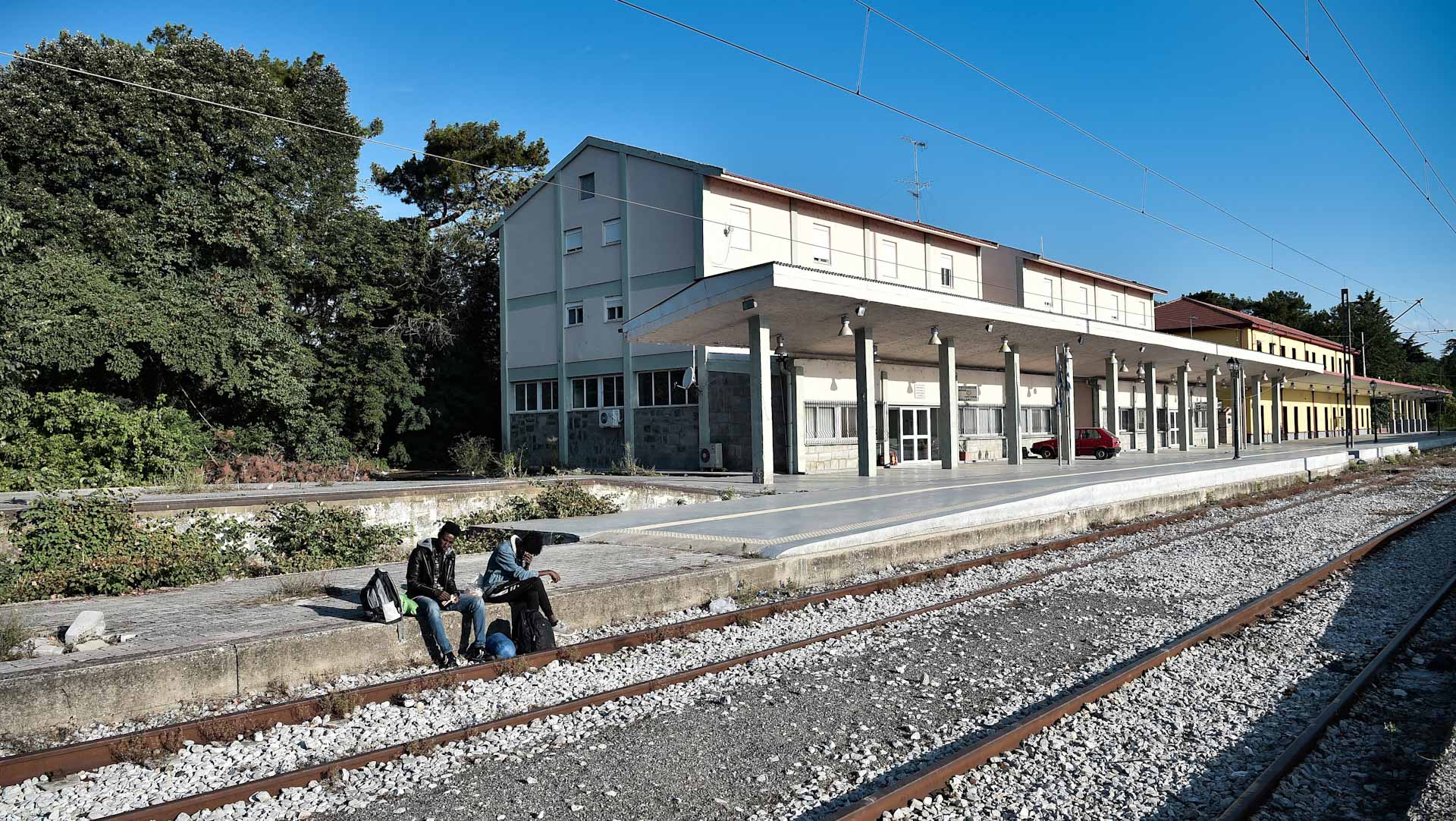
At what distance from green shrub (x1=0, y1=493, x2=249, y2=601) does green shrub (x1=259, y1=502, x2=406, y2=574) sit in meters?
1.03

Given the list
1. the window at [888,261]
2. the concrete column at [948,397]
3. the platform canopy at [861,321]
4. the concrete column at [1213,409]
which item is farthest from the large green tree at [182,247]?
the concrete column at [1213,409]

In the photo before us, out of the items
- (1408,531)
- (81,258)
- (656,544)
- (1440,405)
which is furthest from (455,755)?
(1440,405)

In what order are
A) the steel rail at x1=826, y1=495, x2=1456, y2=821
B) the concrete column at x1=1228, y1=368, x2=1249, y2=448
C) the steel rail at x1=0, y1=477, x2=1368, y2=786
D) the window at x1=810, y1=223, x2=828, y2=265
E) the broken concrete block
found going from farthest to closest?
the concrete column at x1=1228, y1=368, x2=1249, y2=448
the window at x1=810, y1=223, x2=828, y2=265
the broken concrete block
the steel rail at x1=0, y1=477, x2=1368, y2=786
the steel rail at x1=826, y1=495, x2=1456, y2=821

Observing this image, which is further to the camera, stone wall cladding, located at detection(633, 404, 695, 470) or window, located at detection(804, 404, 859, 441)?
stone wall cladding, located at detection(633, 404, 695, 470)

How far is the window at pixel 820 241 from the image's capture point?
31.2m

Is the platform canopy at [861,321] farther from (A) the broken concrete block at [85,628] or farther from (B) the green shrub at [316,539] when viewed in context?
(A) the broken concrete block at [85,628]

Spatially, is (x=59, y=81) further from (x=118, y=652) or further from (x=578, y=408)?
(x=118, y=652)

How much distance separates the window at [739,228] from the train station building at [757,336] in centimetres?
7

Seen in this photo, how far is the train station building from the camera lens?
23.8 metres

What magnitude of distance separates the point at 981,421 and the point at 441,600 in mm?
32242

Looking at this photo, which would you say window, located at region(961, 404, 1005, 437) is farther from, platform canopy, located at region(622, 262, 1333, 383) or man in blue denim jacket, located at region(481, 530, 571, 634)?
man in blue denim jacket, located at region(481, 530, 571, 634)

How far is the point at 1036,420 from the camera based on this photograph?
41031 mm

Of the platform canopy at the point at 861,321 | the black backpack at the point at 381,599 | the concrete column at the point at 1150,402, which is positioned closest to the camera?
the black backpack at the point at 381,599

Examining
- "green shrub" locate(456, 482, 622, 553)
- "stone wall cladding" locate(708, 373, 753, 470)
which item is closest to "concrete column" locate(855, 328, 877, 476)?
"stone wall cladding" locate(708, 373, 753, 470)
